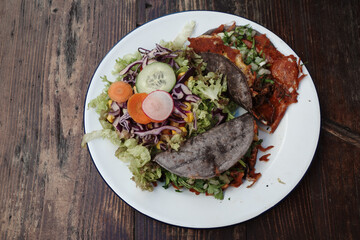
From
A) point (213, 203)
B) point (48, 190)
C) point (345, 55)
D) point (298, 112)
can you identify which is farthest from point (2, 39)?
point (345, 55)

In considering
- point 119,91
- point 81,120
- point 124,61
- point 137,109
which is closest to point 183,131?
point 137,109

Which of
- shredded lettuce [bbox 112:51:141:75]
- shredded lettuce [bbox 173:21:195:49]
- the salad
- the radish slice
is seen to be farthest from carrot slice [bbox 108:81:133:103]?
shredded lettuce [bbox 173:21:195:49]

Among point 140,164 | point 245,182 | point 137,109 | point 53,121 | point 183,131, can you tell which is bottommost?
point 245,182

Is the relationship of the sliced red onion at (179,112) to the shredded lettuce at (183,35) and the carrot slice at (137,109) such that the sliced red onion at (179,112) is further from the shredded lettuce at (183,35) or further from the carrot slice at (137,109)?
the shredded lettuce at (183,35)

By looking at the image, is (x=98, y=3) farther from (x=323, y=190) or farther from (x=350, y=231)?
(x=350, y=231)

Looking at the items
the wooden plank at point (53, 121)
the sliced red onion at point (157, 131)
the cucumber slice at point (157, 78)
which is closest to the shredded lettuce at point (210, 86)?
the cucumber slice at point (157, 78)

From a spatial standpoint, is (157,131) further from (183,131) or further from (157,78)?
(157,78)
